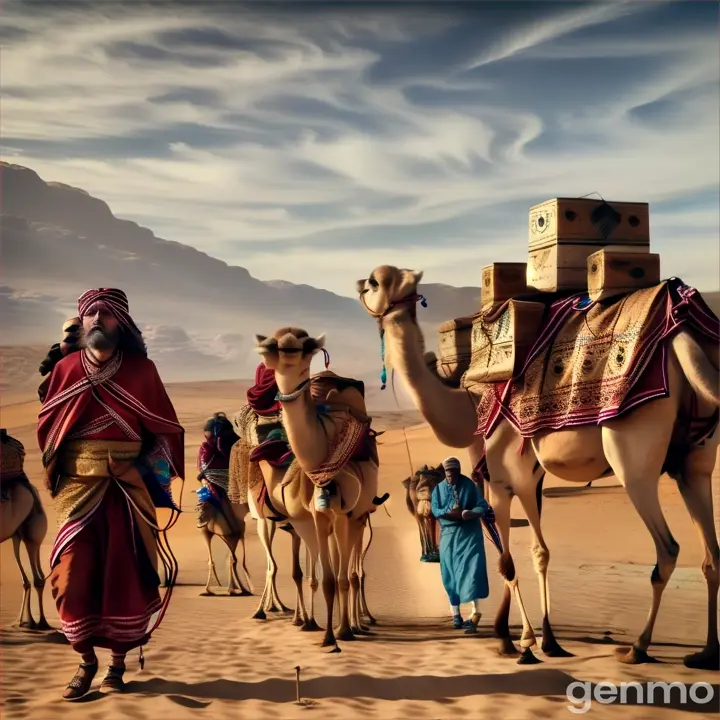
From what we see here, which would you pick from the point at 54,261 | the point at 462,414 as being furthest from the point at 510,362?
the point at 54,261

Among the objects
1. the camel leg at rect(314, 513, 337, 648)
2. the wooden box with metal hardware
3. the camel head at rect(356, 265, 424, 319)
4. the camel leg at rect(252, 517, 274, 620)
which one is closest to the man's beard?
the camel head at rect(356, 265, 424, 319)

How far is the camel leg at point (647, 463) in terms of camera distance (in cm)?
741

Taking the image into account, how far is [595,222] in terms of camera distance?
8.54 m

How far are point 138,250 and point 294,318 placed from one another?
91.4 ft

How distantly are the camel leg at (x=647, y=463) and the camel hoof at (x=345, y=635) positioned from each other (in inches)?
128

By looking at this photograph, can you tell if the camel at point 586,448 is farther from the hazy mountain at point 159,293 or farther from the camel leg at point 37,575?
the hazy mountain at point 159,293

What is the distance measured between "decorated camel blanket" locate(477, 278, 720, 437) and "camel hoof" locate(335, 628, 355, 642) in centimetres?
260

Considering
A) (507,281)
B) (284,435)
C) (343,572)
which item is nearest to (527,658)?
(343,572)

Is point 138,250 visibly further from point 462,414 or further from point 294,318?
point 462,414

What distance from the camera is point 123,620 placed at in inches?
285

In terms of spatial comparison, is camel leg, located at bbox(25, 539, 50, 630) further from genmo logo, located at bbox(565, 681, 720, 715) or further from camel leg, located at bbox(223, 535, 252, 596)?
genmo logo, located at bbox(565, 681, 720, 715)

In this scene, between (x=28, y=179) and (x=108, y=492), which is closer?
(x=108, y=492)

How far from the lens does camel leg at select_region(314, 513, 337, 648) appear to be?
29.9 ft

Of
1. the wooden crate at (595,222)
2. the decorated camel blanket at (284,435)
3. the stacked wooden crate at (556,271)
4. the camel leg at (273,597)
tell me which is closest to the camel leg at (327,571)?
the decorated camel blanket at (284,435)
